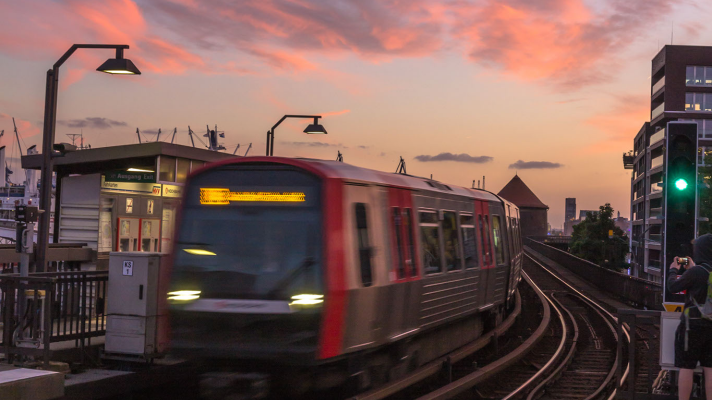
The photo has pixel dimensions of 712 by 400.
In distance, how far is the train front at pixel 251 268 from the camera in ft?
28.3

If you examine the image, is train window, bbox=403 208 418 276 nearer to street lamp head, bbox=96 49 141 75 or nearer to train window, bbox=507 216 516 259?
street lamp head, bbox=96 49 141 75

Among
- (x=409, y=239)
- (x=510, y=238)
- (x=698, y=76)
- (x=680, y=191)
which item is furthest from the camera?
(x=698, y=76)

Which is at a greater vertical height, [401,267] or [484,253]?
[484,253]

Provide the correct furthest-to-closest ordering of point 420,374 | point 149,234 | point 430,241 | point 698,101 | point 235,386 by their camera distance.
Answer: point 698,101, point 149,234, point 430,241, point 420,374, point 235,386

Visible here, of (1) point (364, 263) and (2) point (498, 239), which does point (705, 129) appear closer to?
(2) point (498, 239)

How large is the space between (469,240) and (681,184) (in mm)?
5239

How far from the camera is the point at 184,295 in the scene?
9.10m

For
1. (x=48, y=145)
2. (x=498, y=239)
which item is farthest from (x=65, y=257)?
(x=498, y=239)

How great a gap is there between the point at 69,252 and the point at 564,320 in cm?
1329

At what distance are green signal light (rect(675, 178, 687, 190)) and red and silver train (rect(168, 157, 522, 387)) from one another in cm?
344

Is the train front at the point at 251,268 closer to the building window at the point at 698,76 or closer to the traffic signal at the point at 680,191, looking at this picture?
the traffic signal at the point at 680,191

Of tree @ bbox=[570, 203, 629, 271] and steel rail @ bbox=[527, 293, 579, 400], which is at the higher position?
tree @ bbox=[570, 203, 629, 271]

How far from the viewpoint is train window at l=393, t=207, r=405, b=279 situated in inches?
409

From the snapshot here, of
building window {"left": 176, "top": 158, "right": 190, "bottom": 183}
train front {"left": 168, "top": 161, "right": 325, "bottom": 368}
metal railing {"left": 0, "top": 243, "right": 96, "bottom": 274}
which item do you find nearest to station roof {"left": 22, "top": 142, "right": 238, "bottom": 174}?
building window {"left": 176, "top": 158, "right": 190, "bottom": 183}
